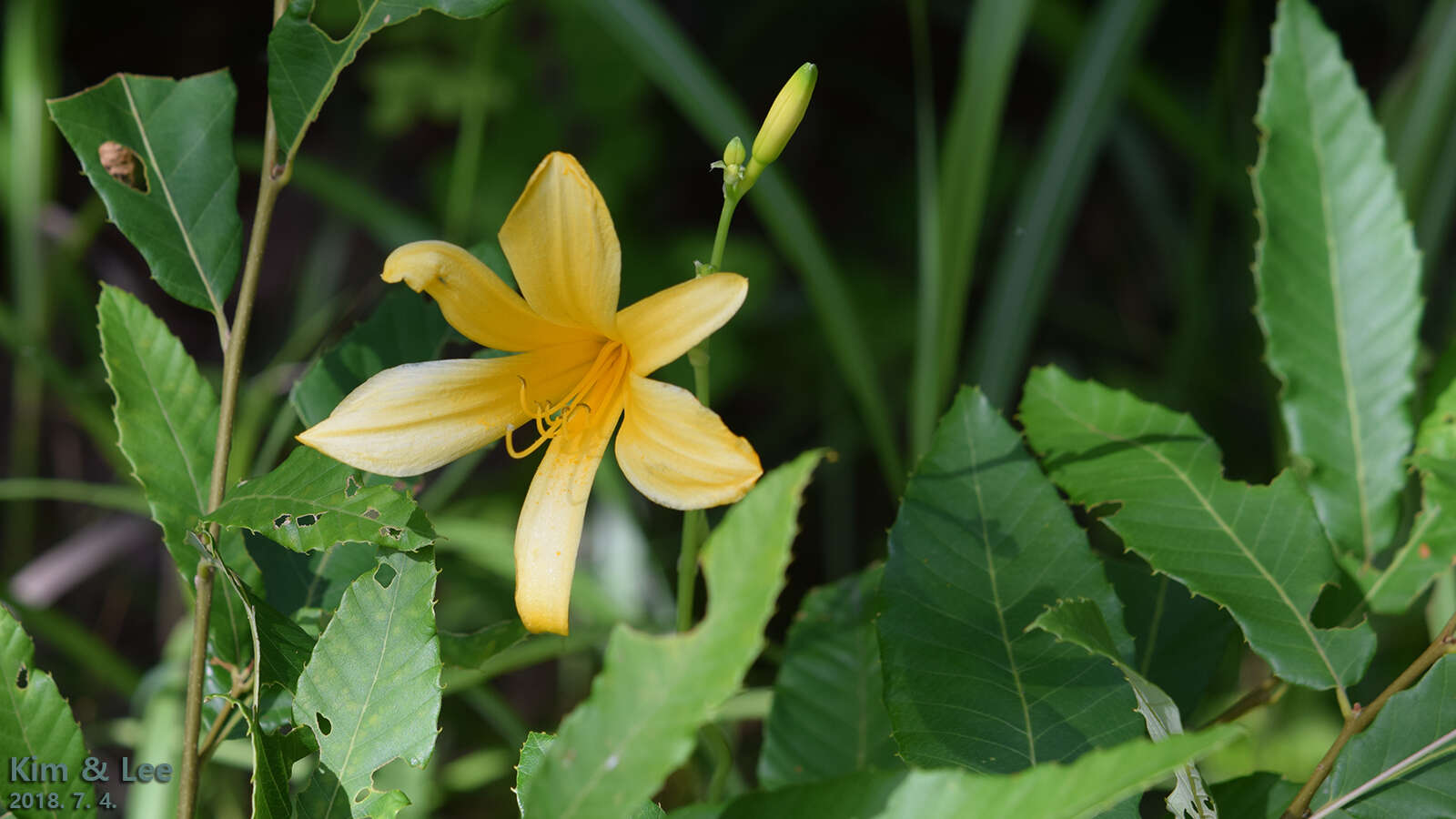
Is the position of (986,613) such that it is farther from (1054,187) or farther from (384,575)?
(1054,187)

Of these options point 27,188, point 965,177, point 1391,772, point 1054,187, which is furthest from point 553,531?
point 27,188

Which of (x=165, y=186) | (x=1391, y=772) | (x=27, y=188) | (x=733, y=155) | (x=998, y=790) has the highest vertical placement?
(x=27, y=188)

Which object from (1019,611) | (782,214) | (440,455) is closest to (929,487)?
(1019,611)

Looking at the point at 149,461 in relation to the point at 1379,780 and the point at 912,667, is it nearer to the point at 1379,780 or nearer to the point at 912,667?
the point at 912,667

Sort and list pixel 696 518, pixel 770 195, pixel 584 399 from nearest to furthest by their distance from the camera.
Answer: pixel 696 518
pixel 584 399
pixel 770 195

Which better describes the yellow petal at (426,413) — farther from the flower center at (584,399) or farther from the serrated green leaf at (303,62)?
the serrated green leaf at (303,62)

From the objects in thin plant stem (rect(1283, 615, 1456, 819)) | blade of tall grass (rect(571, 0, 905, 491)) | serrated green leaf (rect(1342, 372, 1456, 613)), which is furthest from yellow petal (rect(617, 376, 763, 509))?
blade of tall grass (rect(571, 0, 905, 491))

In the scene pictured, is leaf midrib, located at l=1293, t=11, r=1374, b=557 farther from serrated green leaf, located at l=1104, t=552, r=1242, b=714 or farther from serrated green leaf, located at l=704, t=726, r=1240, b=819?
serrated green leaf, located at l=704, t=726, r=1240, b=819
